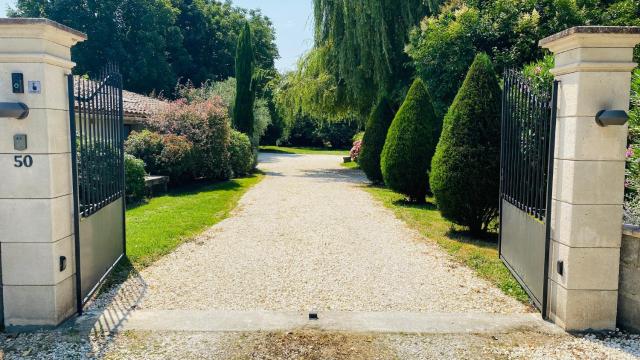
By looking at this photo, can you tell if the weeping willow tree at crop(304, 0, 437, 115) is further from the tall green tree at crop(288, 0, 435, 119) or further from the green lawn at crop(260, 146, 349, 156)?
the green lawn at crop(260, 146, 349, 156)

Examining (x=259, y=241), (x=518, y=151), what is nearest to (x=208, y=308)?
(x=259, y=241)

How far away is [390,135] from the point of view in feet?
39.9

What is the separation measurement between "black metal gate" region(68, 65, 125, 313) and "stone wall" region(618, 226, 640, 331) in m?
4.79

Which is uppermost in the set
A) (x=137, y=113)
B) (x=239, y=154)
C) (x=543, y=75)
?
(x=543, y=75)

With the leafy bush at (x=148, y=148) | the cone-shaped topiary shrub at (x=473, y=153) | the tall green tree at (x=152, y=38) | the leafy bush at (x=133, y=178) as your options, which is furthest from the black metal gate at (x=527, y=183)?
the tall green tree at (x=152, y=38)

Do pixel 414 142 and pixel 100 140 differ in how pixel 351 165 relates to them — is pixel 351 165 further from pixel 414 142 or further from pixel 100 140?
pixel 100 140

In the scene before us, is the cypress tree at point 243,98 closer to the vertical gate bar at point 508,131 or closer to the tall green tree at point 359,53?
the tall green tree at point 359,53

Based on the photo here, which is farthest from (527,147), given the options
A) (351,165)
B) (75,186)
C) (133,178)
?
(351,165)

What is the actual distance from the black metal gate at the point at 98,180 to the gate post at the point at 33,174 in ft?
0.73

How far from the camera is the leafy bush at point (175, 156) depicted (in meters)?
14.9

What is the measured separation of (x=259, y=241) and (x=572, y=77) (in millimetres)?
5310

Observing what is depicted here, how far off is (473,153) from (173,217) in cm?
582

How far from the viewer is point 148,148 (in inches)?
593

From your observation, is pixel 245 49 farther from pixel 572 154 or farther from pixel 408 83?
pixel 572 154
